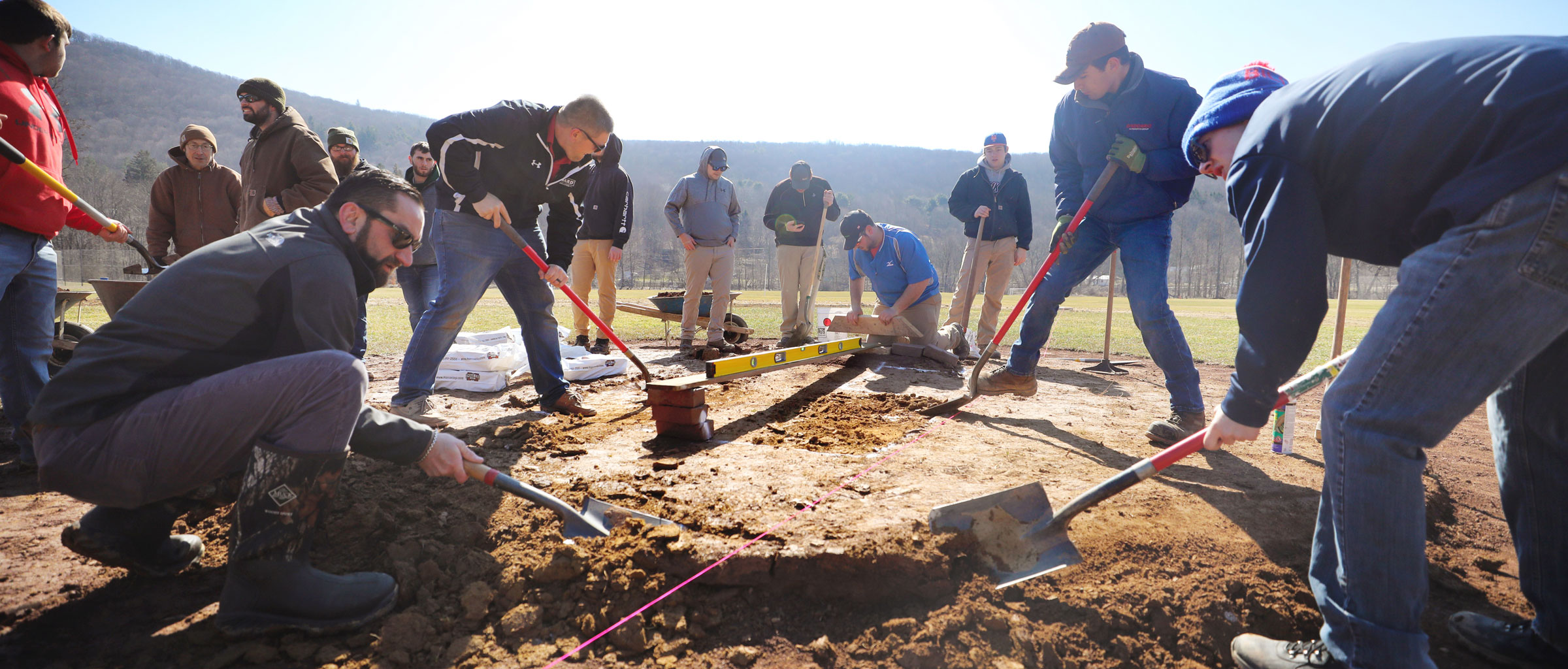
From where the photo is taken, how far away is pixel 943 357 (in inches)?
241

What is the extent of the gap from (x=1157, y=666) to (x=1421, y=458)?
78 cm

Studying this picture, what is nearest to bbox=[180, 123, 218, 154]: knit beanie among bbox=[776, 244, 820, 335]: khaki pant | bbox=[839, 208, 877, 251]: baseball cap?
bbox=[839, 208, 877, 251]: baseball cap

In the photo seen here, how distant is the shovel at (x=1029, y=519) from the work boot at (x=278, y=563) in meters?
1.78

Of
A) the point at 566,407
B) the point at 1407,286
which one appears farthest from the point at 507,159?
the point at 1407,286

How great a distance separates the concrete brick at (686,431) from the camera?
342cm

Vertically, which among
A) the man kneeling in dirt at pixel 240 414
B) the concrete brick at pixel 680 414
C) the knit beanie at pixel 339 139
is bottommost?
the concrete brick at pixel 680 414

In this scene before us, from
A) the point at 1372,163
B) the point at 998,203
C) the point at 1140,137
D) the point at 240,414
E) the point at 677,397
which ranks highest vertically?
the point at 1140,137

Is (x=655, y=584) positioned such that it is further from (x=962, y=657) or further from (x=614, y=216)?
(x=614, y=216)

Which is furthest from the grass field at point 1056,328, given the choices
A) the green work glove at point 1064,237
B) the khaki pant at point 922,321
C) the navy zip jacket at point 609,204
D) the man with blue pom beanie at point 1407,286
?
the man with blue pom beanie at point 1407,286

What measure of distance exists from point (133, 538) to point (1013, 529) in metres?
2.71

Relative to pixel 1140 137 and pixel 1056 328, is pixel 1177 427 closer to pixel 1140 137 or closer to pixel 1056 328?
pixel 1140 137

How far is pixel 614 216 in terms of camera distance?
6.85m

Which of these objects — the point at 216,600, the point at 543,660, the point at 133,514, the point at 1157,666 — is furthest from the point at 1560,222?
the point at 133,514

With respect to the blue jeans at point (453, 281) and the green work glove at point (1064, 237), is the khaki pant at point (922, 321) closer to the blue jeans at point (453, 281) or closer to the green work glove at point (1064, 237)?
the green work glove at point (1064, 237)
